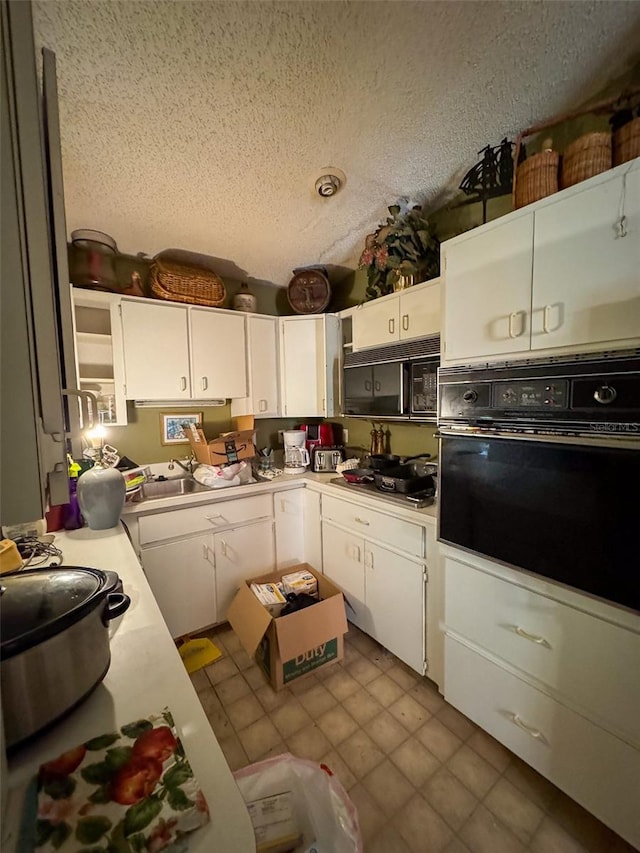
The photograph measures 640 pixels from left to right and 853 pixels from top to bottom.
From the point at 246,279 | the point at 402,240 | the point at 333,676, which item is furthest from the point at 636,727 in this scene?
the point at 246,279

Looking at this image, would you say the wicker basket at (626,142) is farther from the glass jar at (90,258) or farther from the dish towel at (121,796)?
the glass jar at (90,258)

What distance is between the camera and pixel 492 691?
124 centimetres

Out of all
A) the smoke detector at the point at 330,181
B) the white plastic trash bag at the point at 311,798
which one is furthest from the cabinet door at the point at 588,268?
the white plastic trash bag at the point at 311,798

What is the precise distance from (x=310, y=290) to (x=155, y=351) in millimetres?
1191

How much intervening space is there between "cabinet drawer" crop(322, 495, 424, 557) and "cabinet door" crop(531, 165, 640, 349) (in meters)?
0.98

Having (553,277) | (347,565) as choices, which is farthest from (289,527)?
(553,277)

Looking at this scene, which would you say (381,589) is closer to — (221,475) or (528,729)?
(528,729)

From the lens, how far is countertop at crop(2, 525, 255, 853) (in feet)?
1.49

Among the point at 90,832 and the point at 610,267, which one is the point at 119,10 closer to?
the point at 610,267

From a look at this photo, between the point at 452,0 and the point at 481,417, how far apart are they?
1.23m

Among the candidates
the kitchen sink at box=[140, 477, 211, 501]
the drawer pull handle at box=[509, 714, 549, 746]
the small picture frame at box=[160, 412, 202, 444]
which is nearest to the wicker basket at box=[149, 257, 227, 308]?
the small picture frame at box=[160, 412, 202, 444]

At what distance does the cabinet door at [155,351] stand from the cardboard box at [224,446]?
305 millimetres

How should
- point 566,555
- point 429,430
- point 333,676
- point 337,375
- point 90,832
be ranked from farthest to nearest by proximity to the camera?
point 337,375 < point 429,430 < point 333,676 < point 566,555 < point 90,832

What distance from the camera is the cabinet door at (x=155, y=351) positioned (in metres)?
1.95
